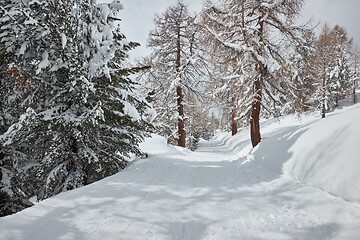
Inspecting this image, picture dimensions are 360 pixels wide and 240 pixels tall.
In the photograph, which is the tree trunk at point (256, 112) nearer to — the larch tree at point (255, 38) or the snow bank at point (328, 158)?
the larch tree at point (255, 38)

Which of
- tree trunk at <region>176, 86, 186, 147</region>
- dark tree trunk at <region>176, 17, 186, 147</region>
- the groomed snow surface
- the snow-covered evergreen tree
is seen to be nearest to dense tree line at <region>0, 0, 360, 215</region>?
the snow-covered evergreen tree

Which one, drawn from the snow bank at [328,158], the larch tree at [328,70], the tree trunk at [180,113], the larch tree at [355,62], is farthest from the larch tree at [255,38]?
the larch tree at [355,62]

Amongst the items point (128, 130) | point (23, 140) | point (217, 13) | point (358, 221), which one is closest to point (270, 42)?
point (217, 13)

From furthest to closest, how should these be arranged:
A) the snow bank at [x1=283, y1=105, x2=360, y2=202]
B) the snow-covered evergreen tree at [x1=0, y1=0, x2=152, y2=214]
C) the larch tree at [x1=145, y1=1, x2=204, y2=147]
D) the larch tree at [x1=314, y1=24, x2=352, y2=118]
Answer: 1. the larch tree at [x1=314, y1=24, x2=352, y2=118]
2. the larch tree at [x1=145, y1=1, x2=204, y2=147]
3. the snow-covered evergreen tree at [x1=0, y1=0, x2=152, y2=214]
4. the snow bank at [x1=283, y1=105, x2=360, y2=202]

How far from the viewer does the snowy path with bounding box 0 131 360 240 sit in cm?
341

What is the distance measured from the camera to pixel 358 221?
3381 mm

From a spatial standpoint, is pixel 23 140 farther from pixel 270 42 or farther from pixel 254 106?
pixel 270 42

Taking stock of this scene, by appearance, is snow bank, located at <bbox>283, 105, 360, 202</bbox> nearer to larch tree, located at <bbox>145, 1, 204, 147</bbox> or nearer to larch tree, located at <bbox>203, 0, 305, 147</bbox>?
larch tree, located at <bbox>203, 0, 305, 147</bbox>

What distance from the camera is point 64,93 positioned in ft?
24.1

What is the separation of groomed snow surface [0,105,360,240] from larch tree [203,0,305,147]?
5195mm

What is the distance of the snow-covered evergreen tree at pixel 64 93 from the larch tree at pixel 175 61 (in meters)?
8.16

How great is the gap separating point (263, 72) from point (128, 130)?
22.8 ft

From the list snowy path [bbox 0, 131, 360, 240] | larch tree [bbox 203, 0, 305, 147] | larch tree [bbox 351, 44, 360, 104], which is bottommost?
snowy path [bbox 0, 131, 360, 240]

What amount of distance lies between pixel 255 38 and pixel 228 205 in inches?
347
